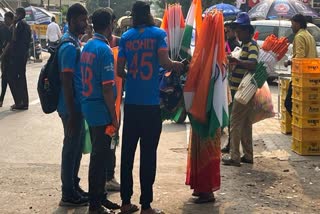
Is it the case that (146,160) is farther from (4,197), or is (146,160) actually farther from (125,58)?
(4,197)

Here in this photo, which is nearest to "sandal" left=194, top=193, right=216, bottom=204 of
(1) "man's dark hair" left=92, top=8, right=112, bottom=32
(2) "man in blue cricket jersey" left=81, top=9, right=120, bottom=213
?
(2) "man in blue cricket jersey" left=81, top=9, right=120, bottom=213

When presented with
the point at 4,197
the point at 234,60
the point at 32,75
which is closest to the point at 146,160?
the point at 4,197

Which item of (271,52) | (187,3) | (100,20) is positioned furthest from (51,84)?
(187,3)

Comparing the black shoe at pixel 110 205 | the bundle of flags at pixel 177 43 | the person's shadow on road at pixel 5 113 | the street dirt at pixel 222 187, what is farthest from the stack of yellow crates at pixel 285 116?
the person's shadow on road at pixel 5 113

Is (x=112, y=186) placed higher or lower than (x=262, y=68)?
lower

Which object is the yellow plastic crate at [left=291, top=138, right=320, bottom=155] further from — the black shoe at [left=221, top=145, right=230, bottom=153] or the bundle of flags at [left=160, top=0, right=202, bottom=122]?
the bundle of flags at [left=160, top=0, right=202, bottom=122]

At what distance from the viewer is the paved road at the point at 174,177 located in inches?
226

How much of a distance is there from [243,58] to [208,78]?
5.92 feet

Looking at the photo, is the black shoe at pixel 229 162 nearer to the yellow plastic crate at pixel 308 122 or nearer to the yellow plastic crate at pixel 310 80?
the yellow plastic crate at pixel 308 122

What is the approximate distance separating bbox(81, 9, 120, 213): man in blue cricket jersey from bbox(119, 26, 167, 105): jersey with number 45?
0.19 metres

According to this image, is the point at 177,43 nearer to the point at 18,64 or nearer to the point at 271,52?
the point at 271,52

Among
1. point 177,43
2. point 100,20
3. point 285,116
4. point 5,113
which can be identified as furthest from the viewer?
point 5,113

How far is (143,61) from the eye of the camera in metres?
5.14

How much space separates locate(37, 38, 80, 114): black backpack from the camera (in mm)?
5602
